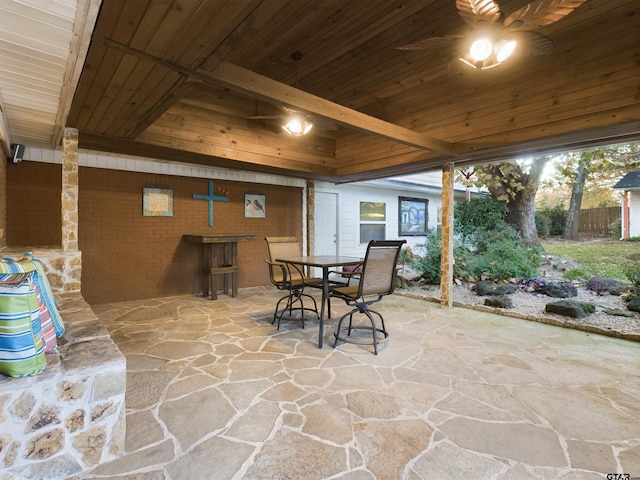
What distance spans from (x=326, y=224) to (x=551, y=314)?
15.5 ft

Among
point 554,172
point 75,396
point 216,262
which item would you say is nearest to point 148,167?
point 216,262

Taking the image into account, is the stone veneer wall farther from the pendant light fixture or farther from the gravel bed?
the gravel bed

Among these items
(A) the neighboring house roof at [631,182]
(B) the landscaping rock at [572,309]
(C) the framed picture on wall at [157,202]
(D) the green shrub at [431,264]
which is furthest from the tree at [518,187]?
(C) the framed picture on wall at [157,202]

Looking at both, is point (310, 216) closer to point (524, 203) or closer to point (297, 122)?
point (297, 122)

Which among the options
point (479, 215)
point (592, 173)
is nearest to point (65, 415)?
point (479, 215)

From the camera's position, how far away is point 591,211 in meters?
9.07

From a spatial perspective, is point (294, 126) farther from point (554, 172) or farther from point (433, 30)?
point (554, 172)

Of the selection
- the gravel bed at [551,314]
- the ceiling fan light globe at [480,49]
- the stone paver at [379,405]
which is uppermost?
the ceiling fan light globe at [480,49]

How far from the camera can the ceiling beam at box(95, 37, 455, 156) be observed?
238 centimetres

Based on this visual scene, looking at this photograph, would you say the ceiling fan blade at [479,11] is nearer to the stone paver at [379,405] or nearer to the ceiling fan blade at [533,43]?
the ceiling fan blade at [533,43]

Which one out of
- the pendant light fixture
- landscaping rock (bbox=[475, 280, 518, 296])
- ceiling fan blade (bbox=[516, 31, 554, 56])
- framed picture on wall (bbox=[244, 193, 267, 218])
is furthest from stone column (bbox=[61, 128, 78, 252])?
landscaping rock (bbox=[475, 280, 518, 296])

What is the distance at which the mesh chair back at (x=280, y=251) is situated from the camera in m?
4.11

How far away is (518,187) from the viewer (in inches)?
286

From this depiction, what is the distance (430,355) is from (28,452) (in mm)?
2938
